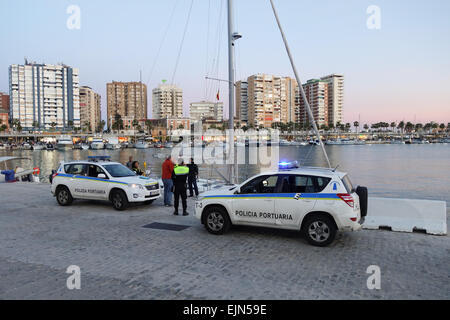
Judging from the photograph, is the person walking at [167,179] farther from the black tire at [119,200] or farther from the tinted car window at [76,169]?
the tinted car window at [76,169]

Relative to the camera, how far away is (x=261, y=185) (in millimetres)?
8602

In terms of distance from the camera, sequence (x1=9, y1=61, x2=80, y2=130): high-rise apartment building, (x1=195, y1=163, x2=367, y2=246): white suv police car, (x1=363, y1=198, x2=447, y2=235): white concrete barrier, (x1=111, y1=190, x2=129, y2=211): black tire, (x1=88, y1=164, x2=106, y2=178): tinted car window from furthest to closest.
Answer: (x1=9, y1=61, x2=80, y2=130): high-rise apartment building → (x1=88, y1=164, x2=106, y2=178): tinted car window → (x1=111, y1=190, x2=129, y2=211): black tire → (x1=363, y1=198, x2=447, y2=235): white concrete barrier → (x1=195, y1=163, x2=367, y2=246): white suv police car

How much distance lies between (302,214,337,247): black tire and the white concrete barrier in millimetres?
2794

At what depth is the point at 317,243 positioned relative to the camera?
778cm

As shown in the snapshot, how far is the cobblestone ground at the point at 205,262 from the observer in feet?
17.7

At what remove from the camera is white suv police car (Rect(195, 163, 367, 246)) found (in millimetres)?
7633

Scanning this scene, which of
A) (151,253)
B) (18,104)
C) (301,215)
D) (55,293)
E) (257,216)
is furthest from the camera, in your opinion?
(18,104)

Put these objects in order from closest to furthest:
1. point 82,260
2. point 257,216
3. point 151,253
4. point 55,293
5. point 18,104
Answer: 1. point 55,293
2. point 82,260
3. point 151,253
4. point 257,216
5. point 18,104

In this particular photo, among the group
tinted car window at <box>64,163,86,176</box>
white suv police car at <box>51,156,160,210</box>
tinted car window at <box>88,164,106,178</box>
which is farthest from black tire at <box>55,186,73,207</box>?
tinted car window at <box>88,164,106,178</box>

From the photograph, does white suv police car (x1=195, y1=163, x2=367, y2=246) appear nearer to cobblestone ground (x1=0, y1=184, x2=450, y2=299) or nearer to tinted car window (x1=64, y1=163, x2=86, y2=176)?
cobblestone ground (x1=0, y1=184, x2=450, y2=299)
